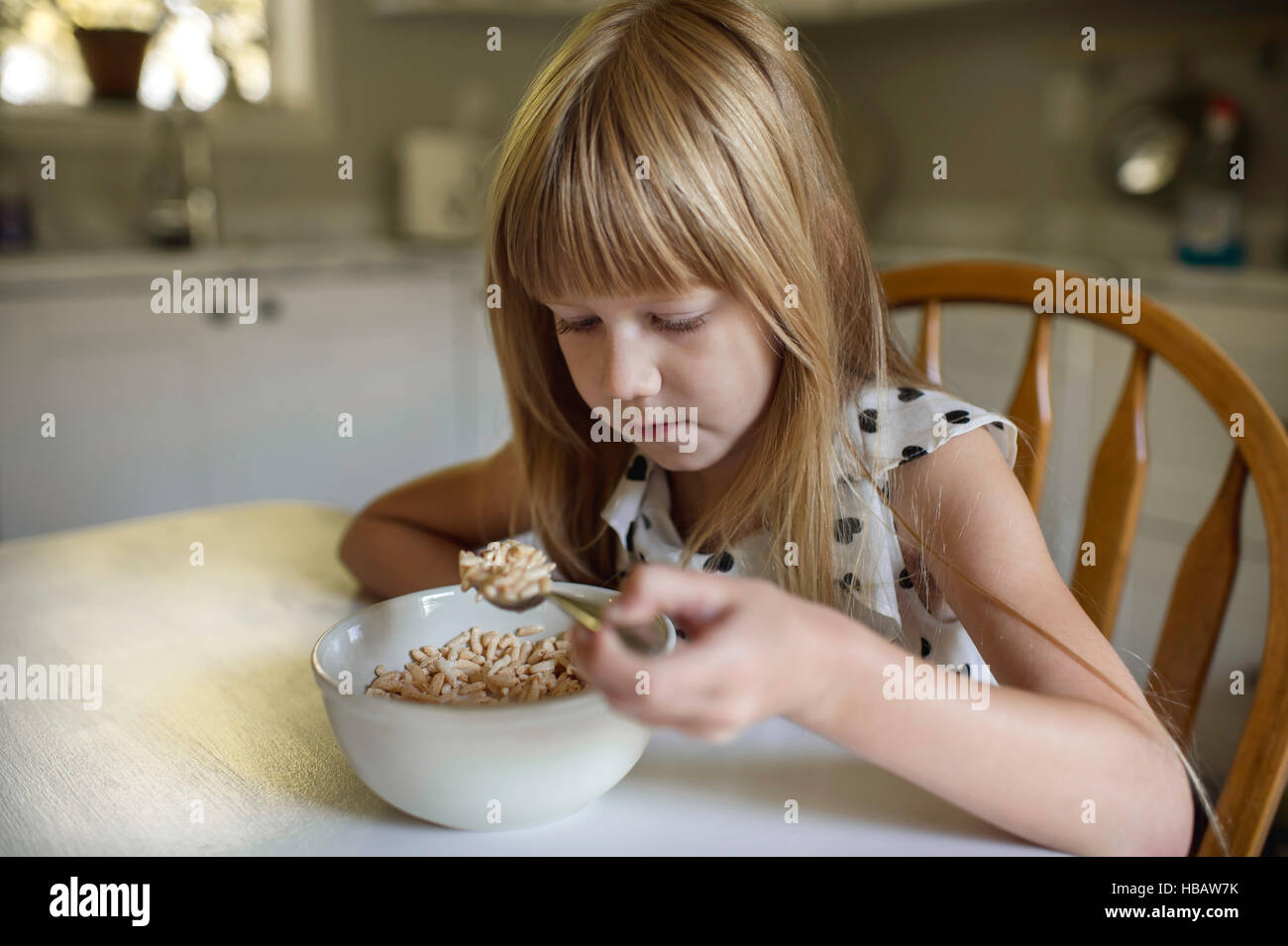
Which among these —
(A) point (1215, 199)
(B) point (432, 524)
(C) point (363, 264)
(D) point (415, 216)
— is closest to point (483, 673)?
(B) point (432, 524)

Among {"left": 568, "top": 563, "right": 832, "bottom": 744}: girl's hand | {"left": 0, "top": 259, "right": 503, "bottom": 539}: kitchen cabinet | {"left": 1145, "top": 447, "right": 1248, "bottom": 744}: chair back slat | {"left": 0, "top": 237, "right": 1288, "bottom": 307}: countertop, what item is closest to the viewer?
{"left": 568, "top": 563, "right": 832, "bottom": 744}: girl's hand

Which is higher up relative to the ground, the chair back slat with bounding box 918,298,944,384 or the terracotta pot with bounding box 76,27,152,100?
the terracotta pot with bounding box 76,27,152,100

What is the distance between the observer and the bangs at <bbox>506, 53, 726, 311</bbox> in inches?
26.7

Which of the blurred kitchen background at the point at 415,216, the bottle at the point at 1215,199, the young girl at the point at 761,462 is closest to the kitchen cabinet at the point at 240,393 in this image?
the blurred kitchen background at the point at 415,216

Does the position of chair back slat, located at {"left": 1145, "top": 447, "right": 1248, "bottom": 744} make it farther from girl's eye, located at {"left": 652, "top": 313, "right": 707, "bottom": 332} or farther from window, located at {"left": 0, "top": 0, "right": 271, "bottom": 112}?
window, located at {"left": 0, "top": 0, "right": 271, "bottom": 112}

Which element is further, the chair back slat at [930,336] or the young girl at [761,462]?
the chair back slat at [930,336]

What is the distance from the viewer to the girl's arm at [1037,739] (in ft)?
1.72

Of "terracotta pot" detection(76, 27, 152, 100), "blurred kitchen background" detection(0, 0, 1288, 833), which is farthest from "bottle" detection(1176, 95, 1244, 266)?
"terracotta pot" detection(76, 27, 152, 100)

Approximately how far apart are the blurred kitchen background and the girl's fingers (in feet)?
4.53

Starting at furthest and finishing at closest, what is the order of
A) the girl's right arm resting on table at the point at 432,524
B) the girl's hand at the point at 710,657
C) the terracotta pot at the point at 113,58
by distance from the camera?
the terracotta pot at the point at 113,58
the girl's right arm resting on table at the point at 432,524
the girl's hand at the point at 710,657

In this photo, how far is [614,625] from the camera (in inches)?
18.5

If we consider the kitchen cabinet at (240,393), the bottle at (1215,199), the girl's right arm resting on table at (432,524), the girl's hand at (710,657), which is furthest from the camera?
the bottle at (1215,199)

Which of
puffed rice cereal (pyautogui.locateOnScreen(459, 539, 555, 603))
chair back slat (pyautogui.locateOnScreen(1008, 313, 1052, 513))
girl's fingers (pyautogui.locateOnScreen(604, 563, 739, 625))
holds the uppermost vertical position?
chair back slat (pyautogui.locateOnScreen(1008, 313, 1052, 513))

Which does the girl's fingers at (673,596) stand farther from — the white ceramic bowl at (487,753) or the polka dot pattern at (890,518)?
the polka dot pattern at (890,518)
